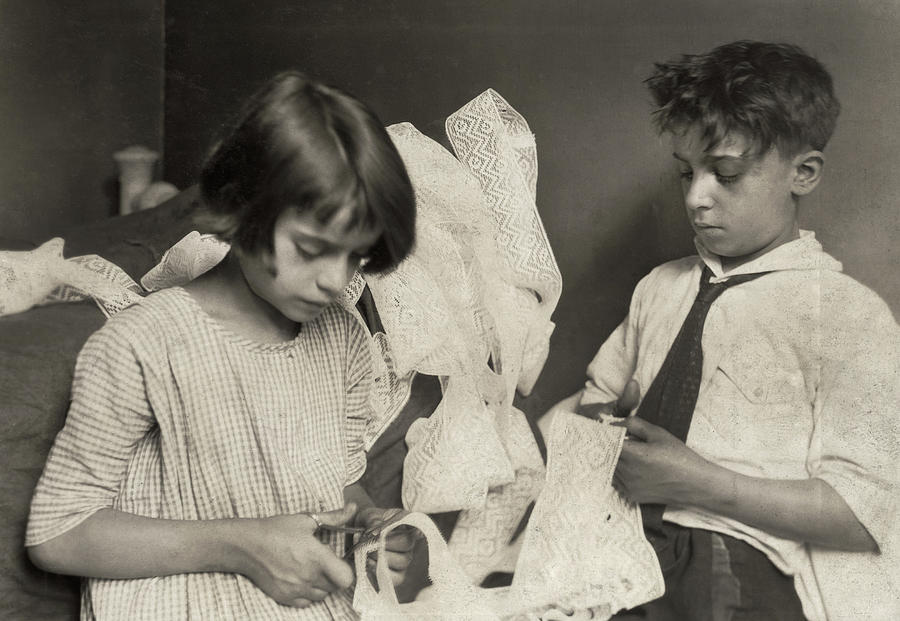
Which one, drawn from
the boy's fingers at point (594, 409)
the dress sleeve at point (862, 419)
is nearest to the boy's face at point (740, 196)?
the dress sleeve at point (862, 419)

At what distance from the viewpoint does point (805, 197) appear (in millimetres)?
949

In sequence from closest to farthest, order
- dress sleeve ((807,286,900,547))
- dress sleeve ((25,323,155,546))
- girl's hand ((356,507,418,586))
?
dress sleeve ((25,323,155,546)) < girl's hand ((356,507,418,586)) < dress sleeve ((807,286,900,547))

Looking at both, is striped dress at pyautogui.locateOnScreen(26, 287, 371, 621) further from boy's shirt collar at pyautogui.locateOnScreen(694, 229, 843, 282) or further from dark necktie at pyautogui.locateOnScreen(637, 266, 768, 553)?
boy's shirt collar at pyautogui.locateOnScreen(694, 229, 843, 282)

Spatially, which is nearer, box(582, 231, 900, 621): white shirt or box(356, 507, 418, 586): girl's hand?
box(356, 507, 418, 586): girl's hand

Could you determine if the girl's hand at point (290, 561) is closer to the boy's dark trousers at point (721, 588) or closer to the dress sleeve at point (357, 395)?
the dress sleeve at point (357, 395)

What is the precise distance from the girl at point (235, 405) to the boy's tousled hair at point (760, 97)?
406mm

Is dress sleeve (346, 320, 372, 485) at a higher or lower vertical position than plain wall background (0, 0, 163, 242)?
lower

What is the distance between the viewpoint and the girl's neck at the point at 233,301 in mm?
729

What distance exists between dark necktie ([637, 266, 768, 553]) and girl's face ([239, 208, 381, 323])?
410mm

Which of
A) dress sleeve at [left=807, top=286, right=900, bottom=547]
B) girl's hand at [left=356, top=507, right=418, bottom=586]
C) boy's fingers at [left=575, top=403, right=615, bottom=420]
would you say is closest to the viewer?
girl's hand at [left=356, top=507, right=418, bottom=586]

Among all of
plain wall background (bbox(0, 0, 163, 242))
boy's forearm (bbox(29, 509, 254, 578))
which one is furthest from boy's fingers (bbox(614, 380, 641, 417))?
plain wall background (bbox(0, 0, 163, 242))

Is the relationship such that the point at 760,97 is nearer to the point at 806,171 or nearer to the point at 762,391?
the point at 806,171

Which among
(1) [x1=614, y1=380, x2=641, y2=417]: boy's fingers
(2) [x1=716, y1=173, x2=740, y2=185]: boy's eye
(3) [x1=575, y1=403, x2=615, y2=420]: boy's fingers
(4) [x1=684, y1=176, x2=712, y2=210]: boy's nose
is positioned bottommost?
(3) [x1=575, y1=403, x2=615, y2=420]: boy's fingers

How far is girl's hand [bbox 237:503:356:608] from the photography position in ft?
2.27
